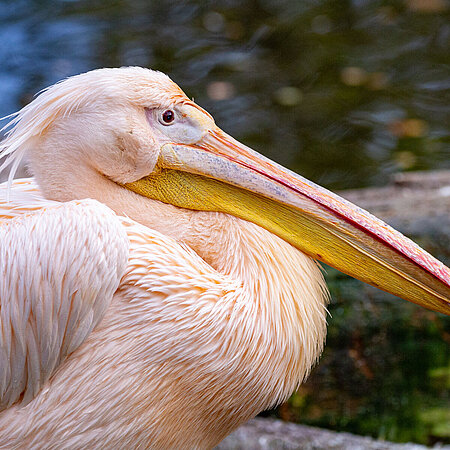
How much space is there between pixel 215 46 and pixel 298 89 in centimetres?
105

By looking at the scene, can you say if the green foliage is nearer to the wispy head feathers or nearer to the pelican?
the pelican

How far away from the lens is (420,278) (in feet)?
8.13

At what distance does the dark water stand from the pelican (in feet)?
11.8

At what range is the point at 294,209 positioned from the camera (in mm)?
2512

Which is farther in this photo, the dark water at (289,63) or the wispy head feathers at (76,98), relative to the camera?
the dark water at (289,63)

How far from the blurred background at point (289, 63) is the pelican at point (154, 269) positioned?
3586 mm

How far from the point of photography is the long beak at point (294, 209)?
8.14 feet

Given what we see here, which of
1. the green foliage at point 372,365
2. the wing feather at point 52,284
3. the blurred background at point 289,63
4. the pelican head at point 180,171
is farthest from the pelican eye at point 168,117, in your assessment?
the blurred background at point 289,63

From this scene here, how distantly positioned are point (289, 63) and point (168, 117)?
5.03m

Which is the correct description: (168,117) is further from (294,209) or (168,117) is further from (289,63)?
(289,63)

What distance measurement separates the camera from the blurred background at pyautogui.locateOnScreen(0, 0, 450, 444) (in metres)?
6.43

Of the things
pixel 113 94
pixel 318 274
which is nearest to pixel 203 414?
pixel 318 274

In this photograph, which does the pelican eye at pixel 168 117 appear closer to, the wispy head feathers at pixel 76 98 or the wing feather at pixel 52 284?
the wispy head feathers at pixel 76 98

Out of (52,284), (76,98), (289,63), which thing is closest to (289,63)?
(289,63)
